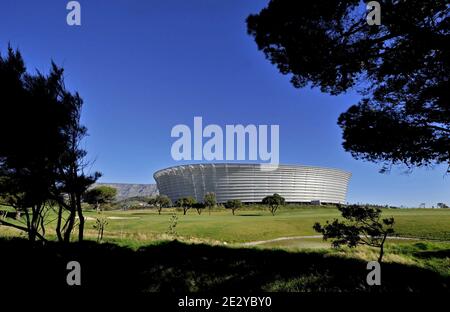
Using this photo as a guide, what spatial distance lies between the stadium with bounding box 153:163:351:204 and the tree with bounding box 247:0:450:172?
5566 inches

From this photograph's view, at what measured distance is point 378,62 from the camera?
10078mm

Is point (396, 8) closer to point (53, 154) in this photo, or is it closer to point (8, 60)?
point (53, 154)

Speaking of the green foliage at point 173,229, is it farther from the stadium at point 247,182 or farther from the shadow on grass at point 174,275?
the stadium at point 247,182

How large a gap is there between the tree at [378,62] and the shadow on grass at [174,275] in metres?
4.14

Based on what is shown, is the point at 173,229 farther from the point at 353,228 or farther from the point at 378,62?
the point at 378,62

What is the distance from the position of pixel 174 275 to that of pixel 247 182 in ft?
478

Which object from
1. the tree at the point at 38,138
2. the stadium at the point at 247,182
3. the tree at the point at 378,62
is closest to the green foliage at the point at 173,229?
the tree at the point at 38,138

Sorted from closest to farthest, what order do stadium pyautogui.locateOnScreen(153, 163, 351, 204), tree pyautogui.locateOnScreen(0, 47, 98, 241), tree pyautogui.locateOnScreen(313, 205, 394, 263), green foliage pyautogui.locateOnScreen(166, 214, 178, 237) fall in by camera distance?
tree pyautogui.locateOnScreen(0, 47, 98, 241)
tree pyautogui.locateOnScreen(313, 205, 394, 263)
green foliage pyautogui.locateOnScreen(166, 214, 178, 237)
stadium pyautogui.locateOnScreen(153, 163, 351, 204)

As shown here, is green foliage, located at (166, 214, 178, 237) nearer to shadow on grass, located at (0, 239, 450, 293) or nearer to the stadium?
shadow on grass, located at (0, 239, 450, 293)

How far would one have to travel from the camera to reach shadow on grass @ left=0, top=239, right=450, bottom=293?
22.9 ft

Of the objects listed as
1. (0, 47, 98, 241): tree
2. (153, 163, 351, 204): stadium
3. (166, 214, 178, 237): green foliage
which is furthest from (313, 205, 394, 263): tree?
(153, 163, 351, 204): stadium

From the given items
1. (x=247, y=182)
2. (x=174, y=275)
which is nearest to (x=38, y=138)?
(x=174, y=275)

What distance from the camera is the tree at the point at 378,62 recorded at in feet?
26.9
